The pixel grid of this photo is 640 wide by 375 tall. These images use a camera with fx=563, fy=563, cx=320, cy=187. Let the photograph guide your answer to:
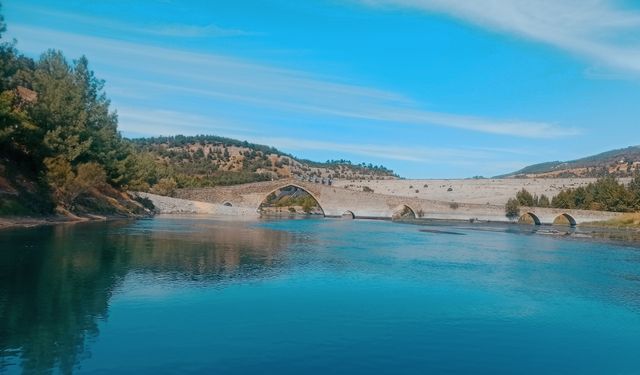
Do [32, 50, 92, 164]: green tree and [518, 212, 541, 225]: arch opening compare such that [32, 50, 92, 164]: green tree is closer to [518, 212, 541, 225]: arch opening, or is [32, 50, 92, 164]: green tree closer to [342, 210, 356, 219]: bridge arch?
[342, 210, 356, 219]: bridge arch

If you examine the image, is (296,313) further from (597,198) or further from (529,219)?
(597,198)

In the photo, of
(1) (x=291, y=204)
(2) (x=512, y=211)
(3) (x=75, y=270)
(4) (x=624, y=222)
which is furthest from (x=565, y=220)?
(3) (x=75, y=270)

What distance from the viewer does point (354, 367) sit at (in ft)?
28.9

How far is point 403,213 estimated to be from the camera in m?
77.0

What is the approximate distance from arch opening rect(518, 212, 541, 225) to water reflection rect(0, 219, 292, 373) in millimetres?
53723

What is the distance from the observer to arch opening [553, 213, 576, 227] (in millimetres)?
72625

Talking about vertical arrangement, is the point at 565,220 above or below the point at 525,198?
below

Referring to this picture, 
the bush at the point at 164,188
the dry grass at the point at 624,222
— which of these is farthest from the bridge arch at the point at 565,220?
the bush at the point at 164,188

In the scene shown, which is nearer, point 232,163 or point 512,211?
point 512,211

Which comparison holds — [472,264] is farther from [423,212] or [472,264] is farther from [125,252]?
[423,212]

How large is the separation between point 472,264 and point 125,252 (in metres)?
→ 13.6

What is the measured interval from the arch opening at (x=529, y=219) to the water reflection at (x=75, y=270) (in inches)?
2115

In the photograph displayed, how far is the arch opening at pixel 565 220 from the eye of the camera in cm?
7262

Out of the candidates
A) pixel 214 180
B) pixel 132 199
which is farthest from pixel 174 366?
pixel 214 180
